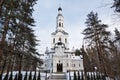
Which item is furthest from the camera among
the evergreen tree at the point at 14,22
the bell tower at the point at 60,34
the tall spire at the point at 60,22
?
the tall spire at the point at 60,22

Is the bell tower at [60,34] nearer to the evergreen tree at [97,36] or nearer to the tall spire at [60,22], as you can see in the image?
the tall spire at [60,22]

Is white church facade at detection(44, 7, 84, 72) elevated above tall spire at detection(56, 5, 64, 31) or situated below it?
below

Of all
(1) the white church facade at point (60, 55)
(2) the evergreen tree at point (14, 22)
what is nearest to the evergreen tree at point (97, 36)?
(2) the evergreen tree at point (14, 22)

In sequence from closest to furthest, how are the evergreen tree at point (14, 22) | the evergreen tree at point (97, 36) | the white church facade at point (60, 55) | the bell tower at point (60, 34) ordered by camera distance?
the evergreen tree at point (14, 22) → the evergreen tree at point (97, 36) → the white church facade at point (60, 55) → the bell tower at point (60, 34)

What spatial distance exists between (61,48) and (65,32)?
481 inches

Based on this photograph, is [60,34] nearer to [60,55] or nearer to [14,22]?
[60,55]

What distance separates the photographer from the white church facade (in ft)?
149

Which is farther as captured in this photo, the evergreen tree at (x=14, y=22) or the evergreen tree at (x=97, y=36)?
the evergreen tree at (x=97, y=36)

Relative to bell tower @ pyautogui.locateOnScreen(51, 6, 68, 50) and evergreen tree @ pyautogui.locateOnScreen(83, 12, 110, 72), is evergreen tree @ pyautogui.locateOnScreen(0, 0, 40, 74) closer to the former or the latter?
evergreen tree @ pyautogui.locateOnScreen(83, 12, 110, 72)

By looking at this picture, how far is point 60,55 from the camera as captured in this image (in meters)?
46.2

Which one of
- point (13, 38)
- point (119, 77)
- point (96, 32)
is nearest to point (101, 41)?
point (96, 32)

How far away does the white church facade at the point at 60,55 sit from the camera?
4556 cm

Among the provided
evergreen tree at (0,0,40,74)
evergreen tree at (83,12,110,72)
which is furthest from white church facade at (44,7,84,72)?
evergreen tree at (0,0,40,74)

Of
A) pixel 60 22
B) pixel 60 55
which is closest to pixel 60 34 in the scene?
pixel 60 22
